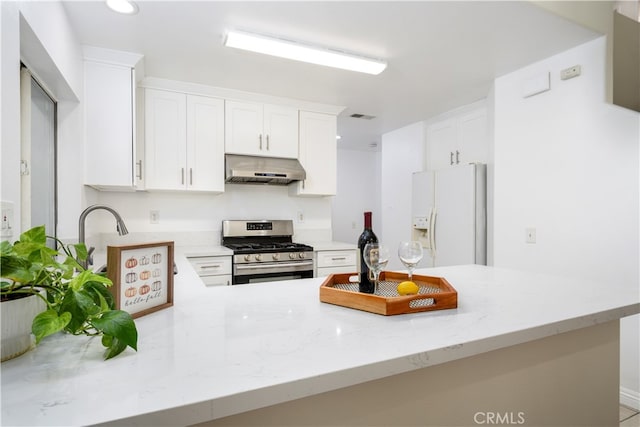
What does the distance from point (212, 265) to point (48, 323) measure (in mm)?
2296

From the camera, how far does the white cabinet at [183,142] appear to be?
2930 mm

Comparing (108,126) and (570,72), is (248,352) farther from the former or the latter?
(570,72)

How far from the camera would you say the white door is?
126 inches

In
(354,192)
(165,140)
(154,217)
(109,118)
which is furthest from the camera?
(354,192)

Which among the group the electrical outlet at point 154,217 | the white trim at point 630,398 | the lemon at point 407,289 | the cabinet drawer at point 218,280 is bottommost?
the white trim at point 630,398

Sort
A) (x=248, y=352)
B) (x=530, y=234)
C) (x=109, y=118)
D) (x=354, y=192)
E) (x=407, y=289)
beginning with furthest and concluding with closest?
1. (x=354, y=192)
2. (x=530, y=234)
3. (x=109, y=118)
4. (x=407, y=289)
5. (x=248, y=352)

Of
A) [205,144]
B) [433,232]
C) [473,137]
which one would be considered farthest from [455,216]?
[205,144]

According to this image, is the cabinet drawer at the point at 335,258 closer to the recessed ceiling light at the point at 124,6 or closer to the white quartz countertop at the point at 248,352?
the white quartz countertop at the point at 248,352

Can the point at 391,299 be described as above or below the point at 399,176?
below

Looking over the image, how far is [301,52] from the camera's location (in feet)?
7.66

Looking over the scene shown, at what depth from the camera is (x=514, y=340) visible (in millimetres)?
830

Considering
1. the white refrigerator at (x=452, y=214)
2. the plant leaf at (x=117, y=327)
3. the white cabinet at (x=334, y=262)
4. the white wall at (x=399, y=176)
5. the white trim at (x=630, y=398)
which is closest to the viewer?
the plant leaf at (x=117, y=327)

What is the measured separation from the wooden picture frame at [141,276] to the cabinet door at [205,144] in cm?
220

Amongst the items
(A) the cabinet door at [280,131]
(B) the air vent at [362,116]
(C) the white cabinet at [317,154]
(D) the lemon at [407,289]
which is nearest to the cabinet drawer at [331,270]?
(C) the white cabinet at [317,154]
